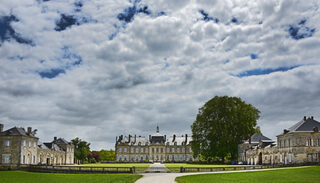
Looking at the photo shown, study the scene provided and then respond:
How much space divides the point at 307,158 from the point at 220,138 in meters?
19.8

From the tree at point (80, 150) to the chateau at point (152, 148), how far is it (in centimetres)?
2038

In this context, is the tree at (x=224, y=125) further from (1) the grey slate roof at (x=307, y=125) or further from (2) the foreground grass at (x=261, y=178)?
(2) the foreground grass at (x=261, y=178)

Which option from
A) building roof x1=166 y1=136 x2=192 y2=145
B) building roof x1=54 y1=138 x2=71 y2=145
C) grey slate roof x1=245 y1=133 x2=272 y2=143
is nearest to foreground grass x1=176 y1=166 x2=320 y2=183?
grey slate roof x1=245 y1=133 x2=272 y2=143

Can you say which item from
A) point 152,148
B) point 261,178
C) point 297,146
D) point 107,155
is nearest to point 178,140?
point 152,148

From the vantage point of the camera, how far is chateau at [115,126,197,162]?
10450 cm

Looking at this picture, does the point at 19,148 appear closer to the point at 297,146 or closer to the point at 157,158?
the point at 297,146

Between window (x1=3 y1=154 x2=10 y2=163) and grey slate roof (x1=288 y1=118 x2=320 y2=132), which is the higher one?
grey slate roof (x1=288 y1=118 x2=320 y2=132)

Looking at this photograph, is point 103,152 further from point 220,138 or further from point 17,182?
point 17,182

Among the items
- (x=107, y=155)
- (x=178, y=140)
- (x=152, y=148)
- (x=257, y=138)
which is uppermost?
(x=257, y=138)

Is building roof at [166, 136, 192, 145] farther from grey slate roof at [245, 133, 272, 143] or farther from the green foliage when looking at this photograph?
grey slate roof at [245, 133, 272, 143]

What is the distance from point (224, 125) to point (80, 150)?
41307mm

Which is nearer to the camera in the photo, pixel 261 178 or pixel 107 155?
pixel 261 178

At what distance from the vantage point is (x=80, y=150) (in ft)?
277

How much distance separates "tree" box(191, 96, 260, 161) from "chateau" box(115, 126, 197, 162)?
1564 inches
